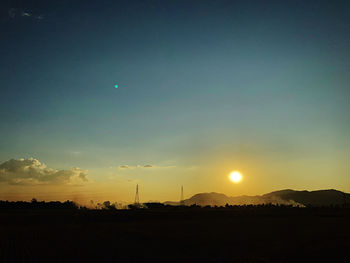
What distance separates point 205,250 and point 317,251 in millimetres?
7289

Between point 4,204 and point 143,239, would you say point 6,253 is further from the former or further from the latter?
point 4,204

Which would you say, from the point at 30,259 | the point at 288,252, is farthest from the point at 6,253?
the point at 288,252

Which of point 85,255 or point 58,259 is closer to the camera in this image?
point 58,259

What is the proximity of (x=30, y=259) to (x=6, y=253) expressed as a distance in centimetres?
292

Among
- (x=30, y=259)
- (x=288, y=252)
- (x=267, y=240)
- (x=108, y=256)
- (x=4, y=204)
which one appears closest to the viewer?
(x=30, y=259)

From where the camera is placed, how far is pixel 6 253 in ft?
66.9

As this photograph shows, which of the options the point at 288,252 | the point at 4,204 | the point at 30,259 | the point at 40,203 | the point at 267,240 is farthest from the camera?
the point at 40,203

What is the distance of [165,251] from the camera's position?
22.5m

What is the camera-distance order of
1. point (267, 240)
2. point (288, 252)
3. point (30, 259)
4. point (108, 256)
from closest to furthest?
point (30, 259) < point (108, 256) < point (288, 252) < point (267, 240)

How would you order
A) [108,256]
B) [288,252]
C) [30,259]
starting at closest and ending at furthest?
Answer: [30,259] → [108,256] → [288,252]

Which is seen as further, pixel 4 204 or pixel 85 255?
pixel 4 204

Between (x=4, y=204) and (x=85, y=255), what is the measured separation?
127 metres

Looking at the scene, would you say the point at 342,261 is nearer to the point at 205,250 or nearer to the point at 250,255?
the point at 250,255

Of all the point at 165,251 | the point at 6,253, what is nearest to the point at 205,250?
the point at 165,251
